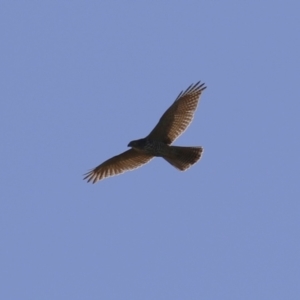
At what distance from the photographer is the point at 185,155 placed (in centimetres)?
2358

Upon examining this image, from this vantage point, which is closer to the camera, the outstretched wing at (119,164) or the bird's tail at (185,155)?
the bird's tail at (185,155)

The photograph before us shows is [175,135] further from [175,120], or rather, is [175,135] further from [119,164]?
[119,164]

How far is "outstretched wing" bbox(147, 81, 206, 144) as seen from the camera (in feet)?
79.0

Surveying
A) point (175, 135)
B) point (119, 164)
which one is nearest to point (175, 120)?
point (175, 135)

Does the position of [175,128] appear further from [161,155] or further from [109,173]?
[109,173]

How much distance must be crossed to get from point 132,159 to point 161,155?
1.29 meters

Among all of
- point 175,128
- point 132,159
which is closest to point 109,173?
point 132,159

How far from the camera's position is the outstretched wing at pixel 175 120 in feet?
79.0

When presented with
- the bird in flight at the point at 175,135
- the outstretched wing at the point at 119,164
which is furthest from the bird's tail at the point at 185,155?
the outstretched wing at the point at 119,164

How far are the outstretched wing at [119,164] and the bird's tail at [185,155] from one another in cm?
134

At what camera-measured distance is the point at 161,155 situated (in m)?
24.1

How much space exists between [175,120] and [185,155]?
1.08m

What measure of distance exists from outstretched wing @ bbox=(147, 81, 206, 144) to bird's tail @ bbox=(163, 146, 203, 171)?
2.03 feet

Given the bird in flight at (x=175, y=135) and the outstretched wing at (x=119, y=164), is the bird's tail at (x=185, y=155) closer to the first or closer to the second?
the bird in flight at (x=175, y=135)
